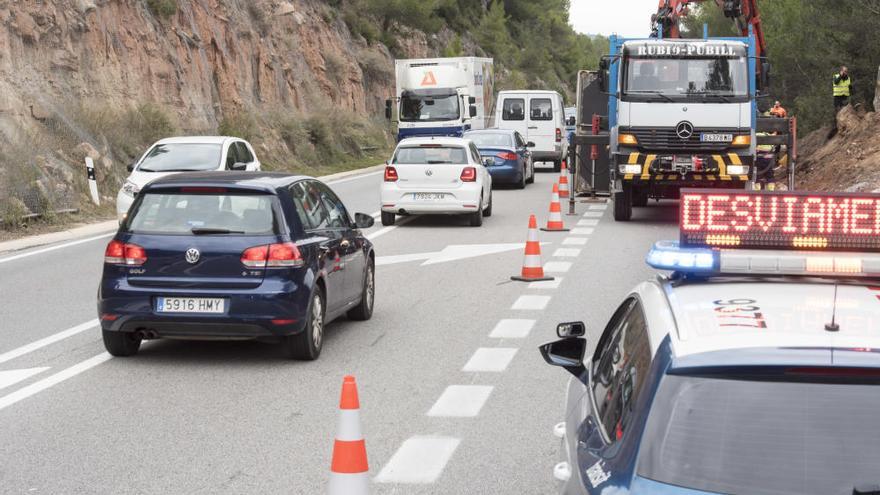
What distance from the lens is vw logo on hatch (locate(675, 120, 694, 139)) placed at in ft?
72.4

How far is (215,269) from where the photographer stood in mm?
10039

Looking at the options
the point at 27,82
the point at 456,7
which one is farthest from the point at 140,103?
the point at 456,7

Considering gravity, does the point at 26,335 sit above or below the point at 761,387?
below

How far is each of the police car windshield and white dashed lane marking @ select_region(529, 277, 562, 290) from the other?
11.2m

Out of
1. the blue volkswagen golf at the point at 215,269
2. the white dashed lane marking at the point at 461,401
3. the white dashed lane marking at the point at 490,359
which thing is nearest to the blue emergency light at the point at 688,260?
the white dashed lane marking at the point at 461,401

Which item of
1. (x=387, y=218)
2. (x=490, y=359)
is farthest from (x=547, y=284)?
(x=387, y=218)

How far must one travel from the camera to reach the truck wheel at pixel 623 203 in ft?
75.4

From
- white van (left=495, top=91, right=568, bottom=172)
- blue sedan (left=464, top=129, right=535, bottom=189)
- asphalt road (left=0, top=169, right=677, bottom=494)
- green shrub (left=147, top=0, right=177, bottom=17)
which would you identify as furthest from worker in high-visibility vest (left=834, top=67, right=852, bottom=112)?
green shrub (left=147, top=0, right=177, bottom=17)

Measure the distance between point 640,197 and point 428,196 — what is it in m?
5.24

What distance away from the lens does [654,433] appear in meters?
3.44

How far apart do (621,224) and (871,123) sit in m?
9.95

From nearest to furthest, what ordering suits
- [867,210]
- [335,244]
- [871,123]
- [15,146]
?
1. [867,210]
2. [335,244]
3. [15,146]
4. [871,123]

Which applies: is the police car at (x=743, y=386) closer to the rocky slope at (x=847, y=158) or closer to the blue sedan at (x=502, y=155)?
the rocky slope at (x=847, y=158)

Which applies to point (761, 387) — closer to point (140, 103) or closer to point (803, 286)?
point (803, 286)
